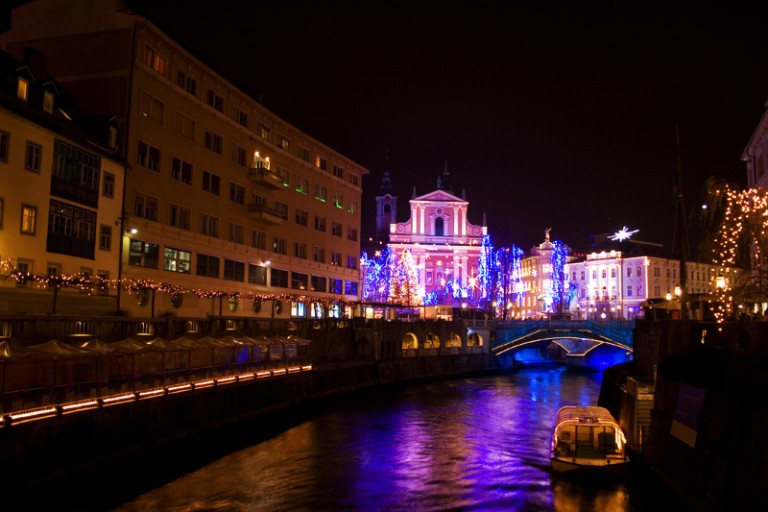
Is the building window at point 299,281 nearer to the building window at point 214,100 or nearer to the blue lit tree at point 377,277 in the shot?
the building window at point 214,100

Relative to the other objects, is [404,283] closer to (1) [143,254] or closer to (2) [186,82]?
(2) [186,82]

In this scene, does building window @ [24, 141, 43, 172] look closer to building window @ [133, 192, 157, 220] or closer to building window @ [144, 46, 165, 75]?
building window @ [133, 192, 157, 220]

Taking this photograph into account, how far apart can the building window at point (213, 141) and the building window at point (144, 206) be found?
8.85 meters

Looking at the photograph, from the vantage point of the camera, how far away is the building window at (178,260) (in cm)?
5129

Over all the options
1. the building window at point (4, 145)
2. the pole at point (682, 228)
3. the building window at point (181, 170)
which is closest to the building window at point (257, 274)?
the building window at point (181, 170)

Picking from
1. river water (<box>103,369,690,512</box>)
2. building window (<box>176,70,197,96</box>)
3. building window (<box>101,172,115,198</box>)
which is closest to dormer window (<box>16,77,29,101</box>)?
building window (<box>101,172,115,198</box>)

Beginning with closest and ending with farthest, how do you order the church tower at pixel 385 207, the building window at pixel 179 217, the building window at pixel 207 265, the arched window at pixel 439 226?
the building window at pixel 179 217, the building window at pixel 207 265, the arched window at pixel 439 226, the church tower at pixel 385 207

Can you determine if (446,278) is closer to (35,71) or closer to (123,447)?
(35,71)

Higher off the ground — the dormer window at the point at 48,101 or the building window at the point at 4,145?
the dormer window at the point at 48,101

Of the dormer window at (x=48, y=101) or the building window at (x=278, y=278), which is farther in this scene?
the building window at (x=278, y=278)

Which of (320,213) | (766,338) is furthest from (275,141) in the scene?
(766,338)

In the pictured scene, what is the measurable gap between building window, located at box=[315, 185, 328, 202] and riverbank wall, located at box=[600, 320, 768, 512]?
46.6 m

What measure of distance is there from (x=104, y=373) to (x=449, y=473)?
16.0 m

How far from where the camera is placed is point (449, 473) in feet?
105
